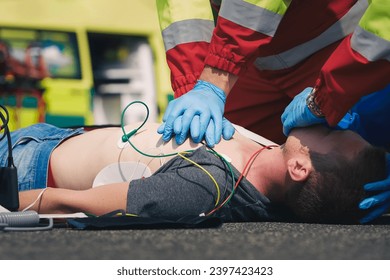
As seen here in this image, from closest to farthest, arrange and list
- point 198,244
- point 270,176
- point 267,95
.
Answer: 1. point 198,244
2. point 270,176
3. point 267,95

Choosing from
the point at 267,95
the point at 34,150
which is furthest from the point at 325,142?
the point at 34,150

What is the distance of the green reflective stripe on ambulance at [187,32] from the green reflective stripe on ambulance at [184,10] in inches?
0.8

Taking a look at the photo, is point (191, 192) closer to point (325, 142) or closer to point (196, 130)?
point (196, 130)

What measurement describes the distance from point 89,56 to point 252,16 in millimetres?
3658

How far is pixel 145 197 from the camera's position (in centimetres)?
247

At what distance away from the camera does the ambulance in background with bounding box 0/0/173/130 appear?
239 inches

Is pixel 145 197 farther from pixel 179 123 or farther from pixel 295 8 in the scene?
pixel 295 8

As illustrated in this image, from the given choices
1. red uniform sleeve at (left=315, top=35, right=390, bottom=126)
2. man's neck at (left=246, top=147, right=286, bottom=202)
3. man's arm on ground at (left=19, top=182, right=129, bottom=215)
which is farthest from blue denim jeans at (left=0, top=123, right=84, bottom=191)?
red uniform sleeve at (left=315, top=35, right=390, bottom=126)

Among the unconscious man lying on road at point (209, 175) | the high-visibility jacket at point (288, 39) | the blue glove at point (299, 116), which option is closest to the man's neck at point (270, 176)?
the unconscious man lying on road at point (209, 175)

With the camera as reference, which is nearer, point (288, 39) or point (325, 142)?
point (325, 142)

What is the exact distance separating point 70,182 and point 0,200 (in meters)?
0.37

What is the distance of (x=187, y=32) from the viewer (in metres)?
3.19

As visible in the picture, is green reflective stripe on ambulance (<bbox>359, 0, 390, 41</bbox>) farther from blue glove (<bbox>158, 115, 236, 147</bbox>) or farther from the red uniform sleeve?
blue glove (<bbox>158, 115, 236, 147</bbox>)
